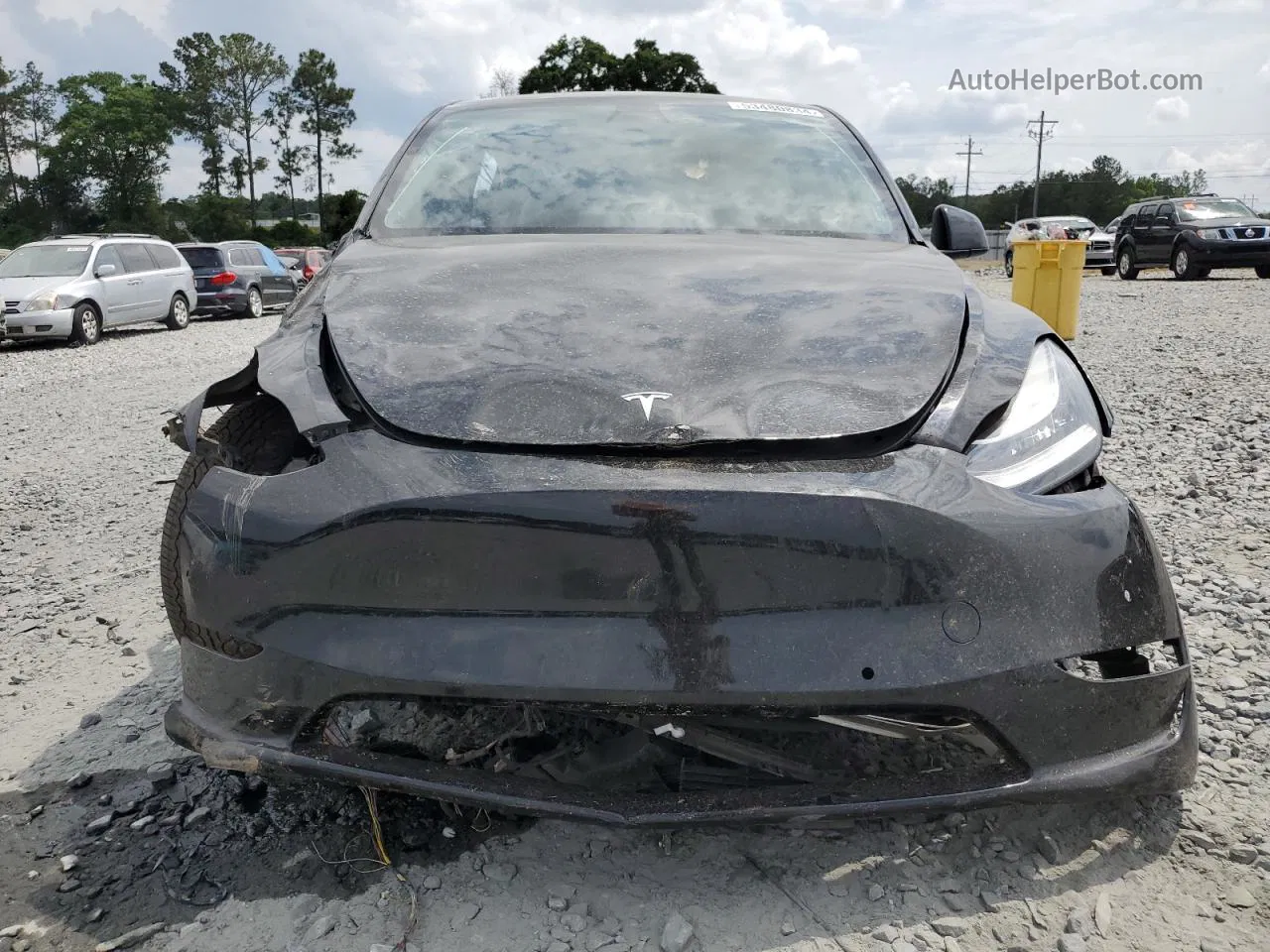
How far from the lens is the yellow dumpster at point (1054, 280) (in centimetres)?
1062

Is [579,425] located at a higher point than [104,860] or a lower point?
higher

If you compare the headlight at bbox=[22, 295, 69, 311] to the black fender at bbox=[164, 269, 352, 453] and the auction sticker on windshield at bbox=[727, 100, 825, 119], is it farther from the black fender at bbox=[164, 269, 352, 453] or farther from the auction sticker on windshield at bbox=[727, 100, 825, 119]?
the black fender at bbox=[164, 269, 352, 453]

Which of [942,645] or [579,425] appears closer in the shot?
[942,645]

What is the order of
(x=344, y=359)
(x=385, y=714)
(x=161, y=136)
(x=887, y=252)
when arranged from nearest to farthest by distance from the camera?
1. (x=344, y=359)
2. (x=385, y=714)
3. (x=887, y=252)
4. (x=161, y=136)

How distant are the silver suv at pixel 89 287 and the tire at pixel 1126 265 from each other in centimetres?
1923

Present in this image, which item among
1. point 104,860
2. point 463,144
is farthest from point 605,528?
point 463,144

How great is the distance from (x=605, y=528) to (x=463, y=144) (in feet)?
6.51

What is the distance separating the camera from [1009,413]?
1.85 metres

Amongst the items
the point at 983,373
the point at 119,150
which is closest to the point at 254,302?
the point at 983,373

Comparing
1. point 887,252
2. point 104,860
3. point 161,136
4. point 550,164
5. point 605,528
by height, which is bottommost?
point 104,860

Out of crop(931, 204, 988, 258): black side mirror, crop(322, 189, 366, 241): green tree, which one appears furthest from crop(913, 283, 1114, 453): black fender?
crop(322, 189, 366, 241): green tree

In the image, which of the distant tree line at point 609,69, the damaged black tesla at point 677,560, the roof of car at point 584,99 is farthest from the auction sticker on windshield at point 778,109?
the distant tree line at point 609,69

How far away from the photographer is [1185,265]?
20.1 m

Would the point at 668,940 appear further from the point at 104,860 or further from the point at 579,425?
the point at 104,860
